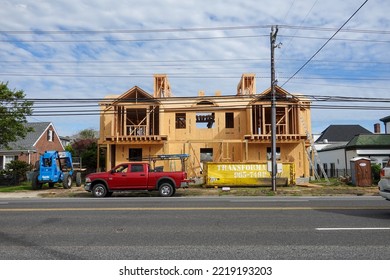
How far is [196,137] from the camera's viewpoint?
31234 millimetres

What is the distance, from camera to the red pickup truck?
Result: 60.2ft

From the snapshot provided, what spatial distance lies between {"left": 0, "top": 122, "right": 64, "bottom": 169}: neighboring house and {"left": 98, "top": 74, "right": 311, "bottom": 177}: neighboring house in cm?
987

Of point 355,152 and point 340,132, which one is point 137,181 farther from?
point 340,132

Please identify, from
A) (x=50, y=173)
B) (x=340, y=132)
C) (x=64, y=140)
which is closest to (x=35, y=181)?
(x=50, y=173)

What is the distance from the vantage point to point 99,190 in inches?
728

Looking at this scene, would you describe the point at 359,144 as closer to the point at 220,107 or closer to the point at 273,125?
the point at 220,107

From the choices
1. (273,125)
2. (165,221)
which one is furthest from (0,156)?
(165,221)

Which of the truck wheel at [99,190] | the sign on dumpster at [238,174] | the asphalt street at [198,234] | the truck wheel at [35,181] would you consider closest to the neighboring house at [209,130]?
the sign on dumpster at [238,174]

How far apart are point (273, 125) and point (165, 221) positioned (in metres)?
12.7

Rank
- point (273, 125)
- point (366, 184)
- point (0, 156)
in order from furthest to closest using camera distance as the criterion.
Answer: point (0, 156) → point (366, 184) → point (273, 125)

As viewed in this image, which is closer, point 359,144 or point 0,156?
point 359,144

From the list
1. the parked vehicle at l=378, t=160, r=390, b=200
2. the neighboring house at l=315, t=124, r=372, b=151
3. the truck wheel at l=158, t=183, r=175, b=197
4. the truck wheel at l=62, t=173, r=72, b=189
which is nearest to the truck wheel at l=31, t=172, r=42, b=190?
the truck wheel at l=62, t=173, r=72, b=189
